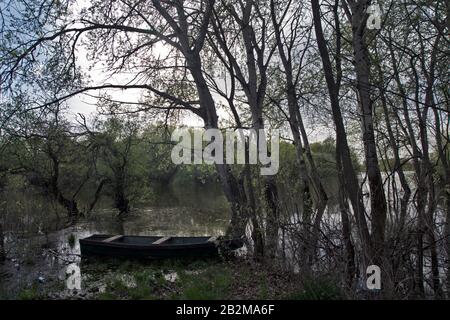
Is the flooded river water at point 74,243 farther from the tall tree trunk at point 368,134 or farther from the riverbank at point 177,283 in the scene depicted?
the tall tree trunk at point 368,134

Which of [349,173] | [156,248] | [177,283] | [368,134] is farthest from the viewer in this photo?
[156,248]

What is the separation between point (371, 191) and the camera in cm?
537

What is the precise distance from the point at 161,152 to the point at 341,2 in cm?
917

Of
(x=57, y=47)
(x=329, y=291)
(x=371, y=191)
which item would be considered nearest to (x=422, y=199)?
(x=371, y=191)

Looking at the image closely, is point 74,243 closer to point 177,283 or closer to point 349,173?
point 177,283

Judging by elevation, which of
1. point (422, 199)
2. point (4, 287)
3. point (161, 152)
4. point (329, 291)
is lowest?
point (4, 287)

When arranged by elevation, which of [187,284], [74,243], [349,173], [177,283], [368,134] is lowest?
[74,243]

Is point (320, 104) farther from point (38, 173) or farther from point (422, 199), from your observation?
point (38, 173)

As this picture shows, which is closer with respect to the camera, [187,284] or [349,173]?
[349,173]

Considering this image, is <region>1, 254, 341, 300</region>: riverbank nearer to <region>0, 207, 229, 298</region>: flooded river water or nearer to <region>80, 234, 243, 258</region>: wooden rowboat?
<region>0, 207, 229, 298</region>: flooded river water

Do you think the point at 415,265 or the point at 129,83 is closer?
the point at 415,265

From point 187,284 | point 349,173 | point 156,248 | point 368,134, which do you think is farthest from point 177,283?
point 368,134

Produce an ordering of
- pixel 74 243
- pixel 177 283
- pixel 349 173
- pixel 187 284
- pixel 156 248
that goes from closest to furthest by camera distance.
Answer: pixel 349 173, pixel 187 284, pixel 177 283, pixel 156 248, pixel 74 243

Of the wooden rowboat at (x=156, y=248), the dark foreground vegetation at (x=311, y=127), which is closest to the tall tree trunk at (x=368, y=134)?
the dark foreground vegetation at (x=311, y=127)
